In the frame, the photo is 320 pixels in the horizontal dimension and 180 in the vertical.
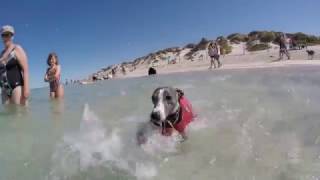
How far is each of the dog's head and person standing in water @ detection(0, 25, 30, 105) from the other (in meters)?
3.38

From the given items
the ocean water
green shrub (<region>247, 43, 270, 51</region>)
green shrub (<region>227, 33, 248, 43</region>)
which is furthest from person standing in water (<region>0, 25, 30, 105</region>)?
green shrub (<region>227, 33, 248, 43</region>)

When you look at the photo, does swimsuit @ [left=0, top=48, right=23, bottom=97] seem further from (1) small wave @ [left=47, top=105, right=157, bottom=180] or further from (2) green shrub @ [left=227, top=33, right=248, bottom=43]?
(2) green shrub @ [left=227, top=33, right=248, bottom=43]

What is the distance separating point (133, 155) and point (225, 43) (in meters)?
47.7

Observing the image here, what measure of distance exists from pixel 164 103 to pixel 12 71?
370 cm

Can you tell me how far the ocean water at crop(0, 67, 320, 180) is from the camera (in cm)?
424

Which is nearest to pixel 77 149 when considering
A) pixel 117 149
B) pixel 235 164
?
pixel 117 149

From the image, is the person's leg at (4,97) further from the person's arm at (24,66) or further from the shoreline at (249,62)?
the shoreline at (249,62)

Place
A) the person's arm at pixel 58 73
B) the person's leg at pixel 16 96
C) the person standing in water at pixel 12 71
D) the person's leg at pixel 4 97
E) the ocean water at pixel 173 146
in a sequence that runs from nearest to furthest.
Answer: the ocean water at pixel 173 146 < the person standing in water at pixel 12 71 < the person's leg at pixel 16 96 < the person's leg at pixel 4 97 < the person's arm at pixel 58 73

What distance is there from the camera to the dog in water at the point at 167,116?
19.1 feet

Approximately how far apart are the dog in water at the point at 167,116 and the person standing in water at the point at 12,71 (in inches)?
129

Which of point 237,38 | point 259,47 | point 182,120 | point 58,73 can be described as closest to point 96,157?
point 182,120

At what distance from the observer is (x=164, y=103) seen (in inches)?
243

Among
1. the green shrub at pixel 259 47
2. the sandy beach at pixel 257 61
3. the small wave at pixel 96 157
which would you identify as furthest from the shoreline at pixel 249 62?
the small wave at pixel 96 157

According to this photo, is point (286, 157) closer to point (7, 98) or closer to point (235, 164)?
point (235, 164)
